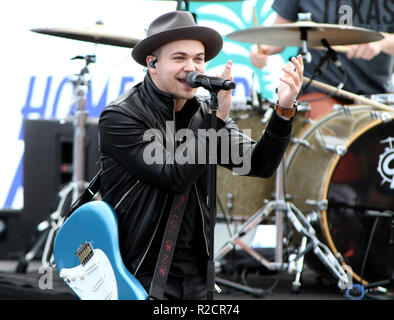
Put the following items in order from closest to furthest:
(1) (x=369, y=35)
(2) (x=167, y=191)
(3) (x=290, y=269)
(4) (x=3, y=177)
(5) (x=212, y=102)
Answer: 1. (5) (x=212, y=102)
2. (2) (x=167, y=191)
3. (1) (x=369, y=35)
4. (3) (x=290, y=269)
5. (4) (x=3, y=177)

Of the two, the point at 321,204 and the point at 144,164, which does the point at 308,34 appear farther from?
the point at 144,164

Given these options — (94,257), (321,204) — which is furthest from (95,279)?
(321,204)

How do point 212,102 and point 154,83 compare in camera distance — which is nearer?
point 212,102

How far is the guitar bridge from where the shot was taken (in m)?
2.50

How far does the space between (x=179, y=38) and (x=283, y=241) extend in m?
2.32

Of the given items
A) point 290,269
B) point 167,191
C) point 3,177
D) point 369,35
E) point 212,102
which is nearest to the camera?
point 212,102

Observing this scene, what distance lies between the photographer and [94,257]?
247 centimetres

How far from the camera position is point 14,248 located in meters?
6.16

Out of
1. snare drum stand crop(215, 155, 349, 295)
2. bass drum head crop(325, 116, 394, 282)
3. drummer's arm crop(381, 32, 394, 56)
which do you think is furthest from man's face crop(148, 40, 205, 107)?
drummer's arm crop(381, 32, 394, 56)

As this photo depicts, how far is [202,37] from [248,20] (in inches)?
144

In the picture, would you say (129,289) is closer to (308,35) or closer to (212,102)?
(212,102)

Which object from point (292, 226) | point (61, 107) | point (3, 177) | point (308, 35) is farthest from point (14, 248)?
point (308, 35)

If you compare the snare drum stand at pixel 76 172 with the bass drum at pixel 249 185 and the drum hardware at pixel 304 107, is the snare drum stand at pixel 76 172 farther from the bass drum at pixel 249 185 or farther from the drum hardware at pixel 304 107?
the drum hardware at pixel 304 107

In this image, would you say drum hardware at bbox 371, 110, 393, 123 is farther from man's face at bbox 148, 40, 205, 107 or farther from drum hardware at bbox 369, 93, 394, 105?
man's face at bbox 148, 40, 205, 107
